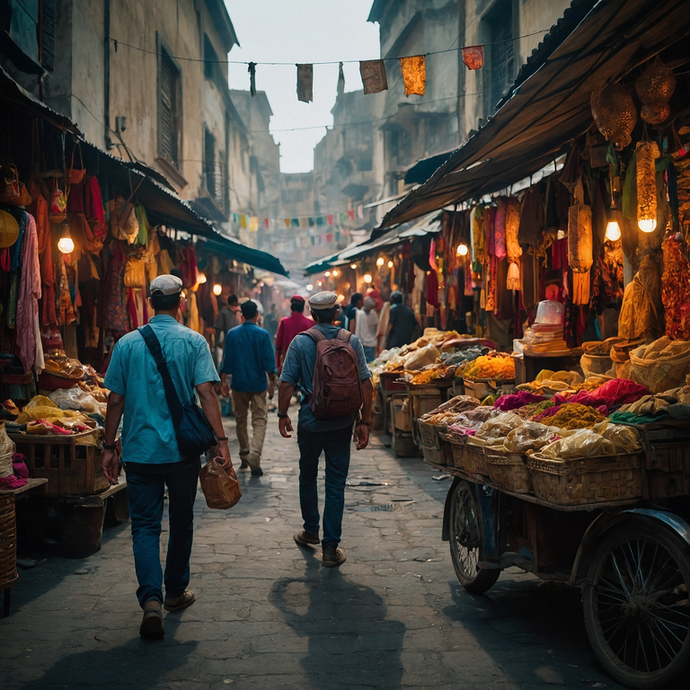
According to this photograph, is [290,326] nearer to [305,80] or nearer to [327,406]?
[305,80]

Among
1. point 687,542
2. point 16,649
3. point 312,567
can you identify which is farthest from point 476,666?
point 16,649

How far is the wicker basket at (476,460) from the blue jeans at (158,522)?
173cm

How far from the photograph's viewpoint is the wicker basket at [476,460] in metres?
4.37

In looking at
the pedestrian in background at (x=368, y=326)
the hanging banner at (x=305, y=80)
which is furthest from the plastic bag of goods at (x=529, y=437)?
the pedestrian in background at (x=368, y=326)

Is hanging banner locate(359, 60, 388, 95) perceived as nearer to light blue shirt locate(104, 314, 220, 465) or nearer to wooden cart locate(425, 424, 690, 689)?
light blue shirt locate(104, 314, 220, 465)

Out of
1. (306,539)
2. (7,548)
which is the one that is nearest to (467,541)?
(306,539)

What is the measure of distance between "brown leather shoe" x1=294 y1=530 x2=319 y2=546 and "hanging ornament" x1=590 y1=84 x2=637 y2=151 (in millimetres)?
4168

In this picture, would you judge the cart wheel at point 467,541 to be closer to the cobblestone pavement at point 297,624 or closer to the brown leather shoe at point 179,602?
the cobblestone pavement at point 297,624

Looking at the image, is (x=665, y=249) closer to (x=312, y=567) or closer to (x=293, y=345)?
(x=293, y=345)

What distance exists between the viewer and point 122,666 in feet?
A: 12.0

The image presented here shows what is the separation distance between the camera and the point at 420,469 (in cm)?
943

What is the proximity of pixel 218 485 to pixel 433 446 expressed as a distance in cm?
154

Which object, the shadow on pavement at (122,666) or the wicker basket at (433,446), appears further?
Result: the wicker basket at (433,446)

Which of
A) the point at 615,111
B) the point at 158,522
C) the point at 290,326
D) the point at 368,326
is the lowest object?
the point at 158,522
